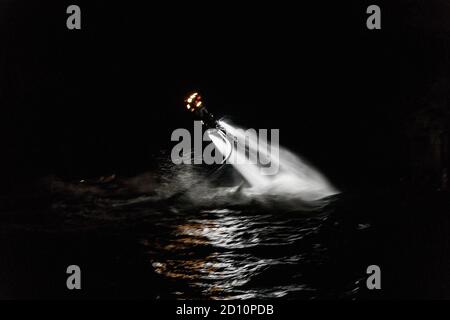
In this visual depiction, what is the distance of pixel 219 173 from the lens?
11523mm

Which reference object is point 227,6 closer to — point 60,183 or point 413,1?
point 413,1

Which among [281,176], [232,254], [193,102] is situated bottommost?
[232,254]

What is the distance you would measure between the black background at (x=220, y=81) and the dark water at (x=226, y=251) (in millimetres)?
2102

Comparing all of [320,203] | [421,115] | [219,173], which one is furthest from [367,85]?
[219,173]

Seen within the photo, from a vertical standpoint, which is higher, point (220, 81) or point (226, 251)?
point (220, 81)

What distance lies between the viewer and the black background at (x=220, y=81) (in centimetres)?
838

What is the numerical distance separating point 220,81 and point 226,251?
10261mm

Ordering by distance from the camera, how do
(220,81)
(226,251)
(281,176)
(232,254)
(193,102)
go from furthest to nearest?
(220,81) → (193,102) → (281,176) → (226,251) → (232,254)

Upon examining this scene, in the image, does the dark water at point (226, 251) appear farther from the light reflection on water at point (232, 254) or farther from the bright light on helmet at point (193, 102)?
the bright light on helmet at point (193, 102)

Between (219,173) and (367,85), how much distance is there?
4768 millimetres

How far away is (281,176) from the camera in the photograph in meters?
10.2

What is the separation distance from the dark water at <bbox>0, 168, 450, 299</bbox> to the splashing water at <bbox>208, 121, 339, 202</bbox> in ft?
2.43

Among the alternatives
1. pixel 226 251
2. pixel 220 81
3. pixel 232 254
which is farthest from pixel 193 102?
pixel 232 254

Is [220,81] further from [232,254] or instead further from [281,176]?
[232,254]
